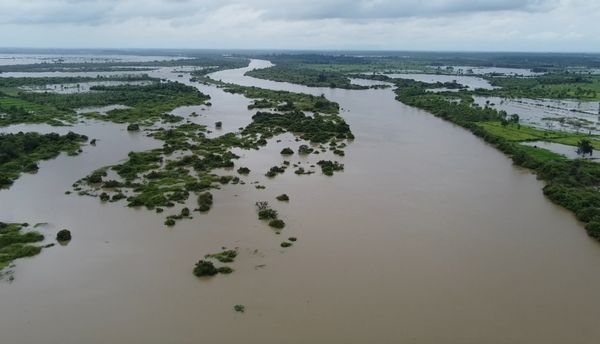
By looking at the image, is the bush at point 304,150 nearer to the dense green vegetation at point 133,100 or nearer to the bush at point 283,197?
the bush at point 283,197

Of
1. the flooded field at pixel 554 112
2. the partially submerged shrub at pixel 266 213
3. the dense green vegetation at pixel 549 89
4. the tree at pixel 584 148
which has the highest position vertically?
the dense green vegetation at pixel 549 89

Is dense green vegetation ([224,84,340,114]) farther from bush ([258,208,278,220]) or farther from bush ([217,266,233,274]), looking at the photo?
bush ([217,266,233,274])

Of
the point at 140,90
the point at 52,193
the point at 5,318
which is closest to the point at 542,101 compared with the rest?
the point at 140,90

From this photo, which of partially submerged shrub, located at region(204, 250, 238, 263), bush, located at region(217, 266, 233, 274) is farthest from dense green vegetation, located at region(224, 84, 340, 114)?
bush, located at region(217, 266, 233, 274)

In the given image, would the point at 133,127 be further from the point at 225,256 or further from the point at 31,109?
the point at 225,256

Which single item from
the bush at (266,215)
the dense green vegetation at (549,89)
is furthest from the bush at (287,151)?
the dense green vegetation at (549,89)
